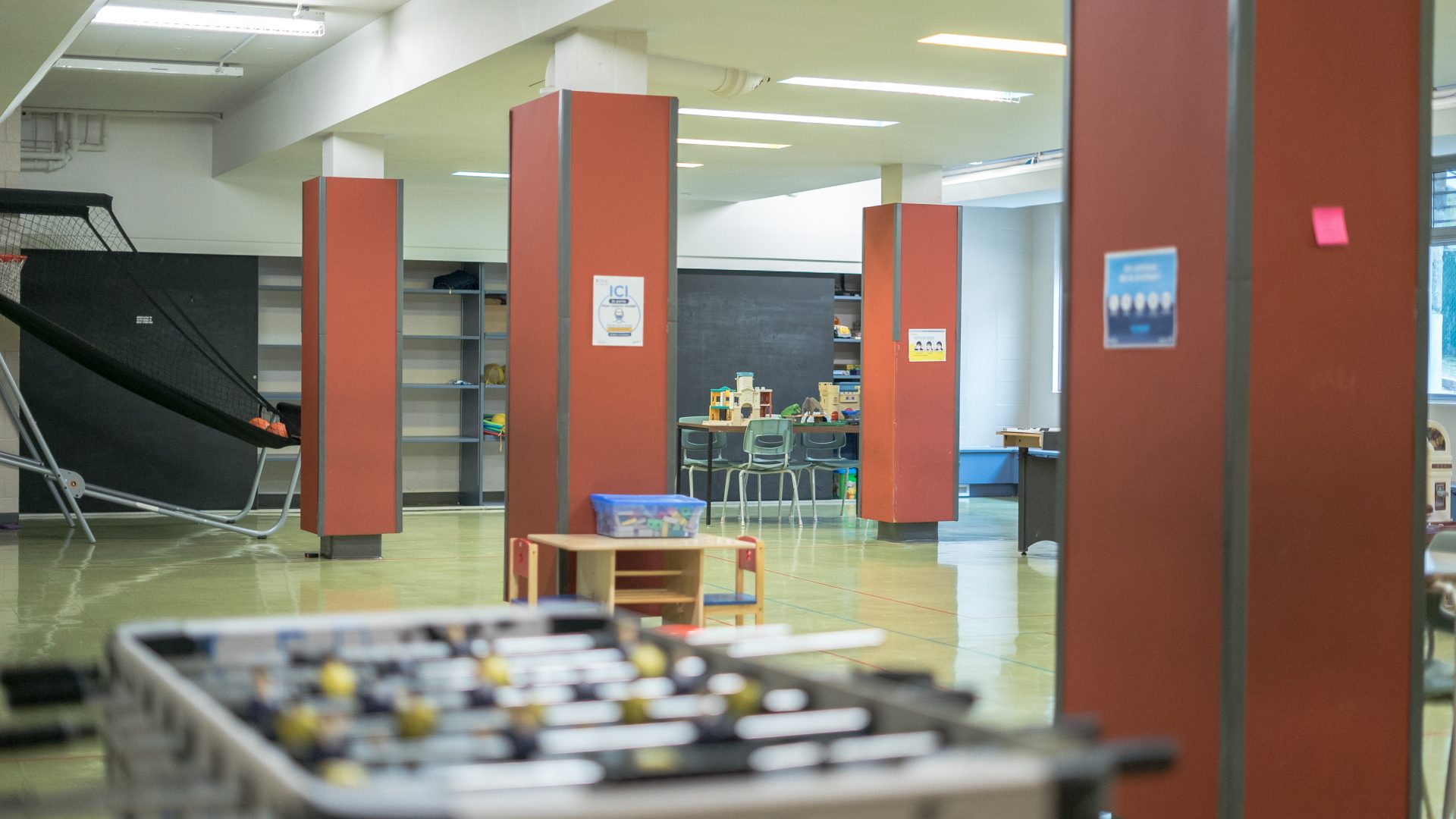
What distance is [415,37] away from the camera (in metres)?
8.89

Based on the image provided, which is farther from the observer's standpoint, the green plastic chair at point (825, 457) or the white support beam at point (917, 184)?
the green plastic chair at point (825, 457)

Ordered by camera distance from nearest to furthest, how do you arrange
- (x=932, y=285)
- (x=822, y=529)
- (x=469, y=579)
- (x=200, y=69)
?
1. (x=469, y=579)
2. (x=200, y=69)
3. (x=932, y=285)
4. (x=822, y=529)

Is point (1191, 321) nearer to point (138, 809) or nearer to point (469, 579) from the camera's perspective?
point (138, 809)

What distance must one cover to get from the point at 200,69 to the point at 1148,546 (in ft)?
29.2

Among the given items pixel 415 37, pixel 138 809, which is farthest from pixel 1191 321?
pixel 415 37

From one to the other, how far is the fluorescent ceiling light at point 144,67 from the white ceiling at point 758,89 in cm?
9

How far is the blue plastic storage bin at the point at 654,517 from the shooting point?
21.5 ft

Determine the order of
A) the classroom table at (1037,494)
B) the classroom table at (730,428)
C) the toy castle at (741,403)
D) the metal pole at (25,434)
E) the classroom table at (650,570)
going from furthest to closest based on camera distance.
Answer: the toy castle at (741,403) → the classroom table at (730,428) → the metal pole at (25,434) → the classroom table at (1037,494) → the classroom table at (650,570)

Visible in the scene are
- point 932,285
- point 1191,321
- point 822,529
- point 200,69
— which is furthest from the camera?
point 822,529

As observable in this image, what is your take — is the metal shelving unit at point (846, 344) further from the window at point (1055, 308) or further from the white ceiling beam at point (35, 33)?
the white ceiling beam at point (35, 33)

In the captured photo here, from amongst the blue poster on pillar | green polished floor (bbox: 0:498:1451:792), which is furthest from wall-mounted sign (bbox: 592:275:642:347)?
the blue poster on pillar

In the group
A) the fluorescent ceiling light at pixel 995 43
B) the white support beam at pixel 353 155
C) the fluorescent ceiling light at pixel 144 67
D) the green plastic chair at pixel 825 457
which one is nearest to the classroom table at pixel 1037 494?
the green plastic chair at pixel 825 457

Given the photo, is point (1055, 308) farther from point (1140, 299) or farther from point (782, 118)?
point (1140, 299)

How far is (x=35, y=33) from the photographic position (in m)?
7.45
